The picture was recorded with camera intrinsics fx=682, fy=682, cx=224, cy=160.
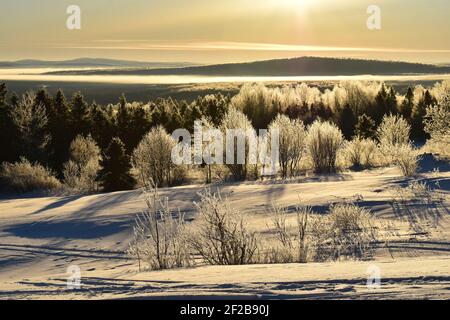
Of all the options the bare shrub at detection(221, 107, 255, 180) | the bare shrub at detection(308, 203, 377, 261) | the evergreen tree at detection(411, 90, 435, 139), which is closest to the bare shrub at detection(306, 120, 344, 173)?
the bare shrub at detection(221, 107, 255, 180)

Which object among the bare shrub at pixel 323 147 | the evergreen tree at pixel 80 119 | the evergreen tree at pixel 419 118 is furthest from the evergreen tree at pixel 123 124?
the evergreen tree at pixel 419 118

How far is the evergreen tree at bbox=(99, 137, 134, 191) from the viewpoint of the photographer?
26.2 m

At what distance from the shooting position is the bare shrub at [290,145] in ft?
74.8

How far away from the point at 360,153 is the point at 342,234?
1424 cm

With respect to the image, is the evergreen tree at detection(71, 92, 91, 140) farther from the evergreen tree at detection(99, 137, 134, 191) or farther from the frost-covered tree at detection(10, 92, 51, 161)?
the evergreen tree at detection(99, 137, 134, 191)

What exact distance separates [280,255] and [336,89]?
1223 inches

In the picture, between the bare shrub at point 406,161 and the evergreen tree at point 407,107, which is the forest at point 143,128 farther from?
the bare shrub at point 406,161

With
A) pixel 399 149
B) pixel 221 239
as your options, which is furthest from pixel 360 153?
pixel 221 239

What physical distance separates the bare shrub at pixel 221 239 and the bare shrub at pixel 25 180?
17391mm

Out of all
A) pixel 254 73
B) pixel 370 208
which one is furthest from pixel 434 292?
pixel 254 73

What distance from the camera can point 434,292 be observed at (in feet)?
20.7

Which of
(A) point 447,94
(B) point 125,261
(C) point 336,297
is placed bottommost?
(B) point 125,261

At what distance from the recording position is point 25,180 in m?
27.2
